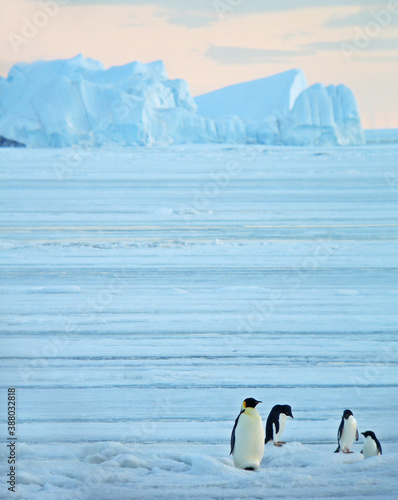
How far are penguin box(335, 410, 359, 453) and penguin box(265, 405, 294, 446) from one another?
0.19 metres

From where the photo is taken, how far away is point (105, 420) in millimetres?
2770

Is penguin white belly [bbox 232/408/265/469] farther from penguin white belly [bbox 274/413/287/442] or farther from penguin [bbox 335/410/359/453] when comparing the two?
penguin [bbox 335/410/359/453]

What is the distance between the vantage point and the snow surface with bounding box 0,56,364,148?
37.3m

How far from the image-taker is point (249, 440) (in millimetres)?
2215

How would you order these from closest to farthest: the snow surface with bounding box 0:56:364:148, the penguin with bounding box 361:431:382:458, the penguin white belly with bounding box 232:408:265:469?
the penguin white belly with bounding box 232:408:265:469, the penguin with bounding box 361:431:382:458, the snow surface with bounding box 0:56:364:148

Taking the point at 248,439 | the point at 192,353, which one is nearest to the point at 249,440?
the point at 248,439

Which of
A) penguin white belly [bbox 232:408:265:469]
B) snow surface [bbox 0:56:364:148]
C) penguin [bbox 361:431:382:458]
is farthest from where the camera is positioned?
snow surface [bbox 0:56:364:148]

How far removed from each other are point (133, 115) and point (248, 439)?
36.1m

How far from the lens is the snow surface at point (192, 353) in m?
2.26

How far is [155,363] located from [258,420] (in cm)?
132

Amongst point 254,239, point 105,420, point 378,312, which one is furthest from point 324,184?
point 105,420

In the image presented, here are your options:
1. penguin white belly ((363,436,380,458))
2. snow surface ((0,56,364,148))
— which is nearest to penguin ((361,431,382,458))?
penguin white belly ((363,436,380,458))

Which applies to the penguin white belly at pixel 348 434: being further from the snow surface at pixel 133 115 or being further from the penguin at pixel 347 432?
the snow surface at pixel 133 115

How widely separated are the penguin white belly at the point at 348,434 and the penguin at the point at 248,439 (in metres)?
0.32
